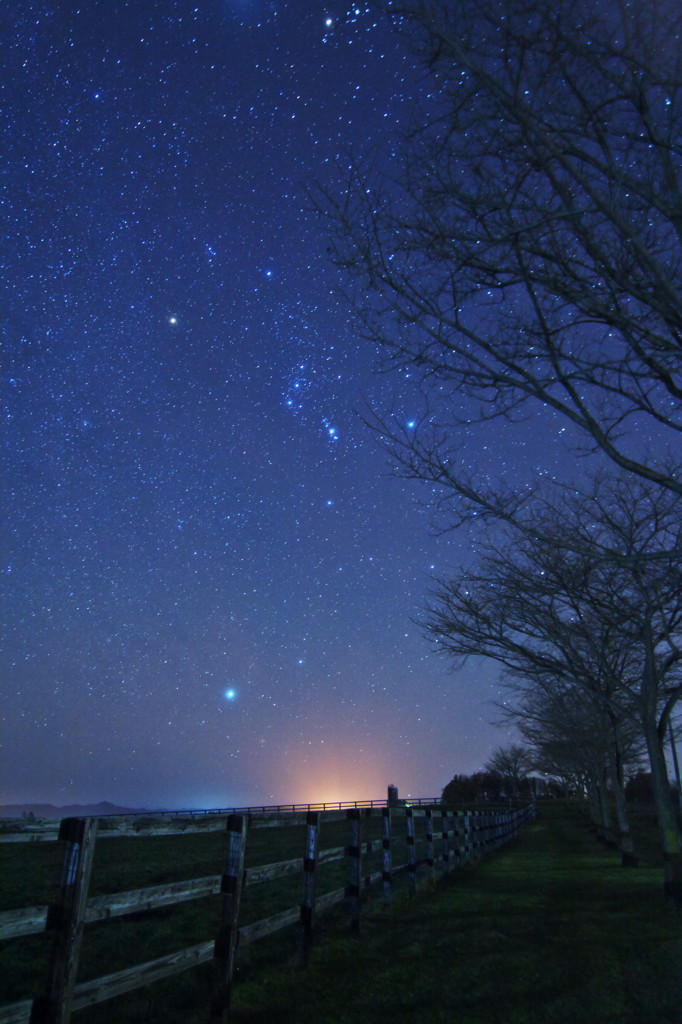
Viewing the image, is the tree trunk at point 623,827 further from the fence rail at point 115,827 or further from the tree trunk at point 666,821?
the fence rail at point 115,827

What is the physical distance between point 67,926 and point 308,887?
11.0ft

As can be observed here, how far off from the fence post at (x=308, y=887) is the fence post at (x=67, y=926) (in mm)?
2982

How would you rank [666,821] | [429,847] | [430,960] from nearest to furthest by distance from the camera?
[430,960] < [429,847] < [666,821]

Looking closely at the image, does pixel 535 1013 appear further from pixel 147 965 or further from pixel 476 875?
pixel 476 875

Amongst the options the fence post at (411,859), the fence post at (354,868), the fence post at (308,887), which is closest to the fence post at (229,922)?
the fence post at (308,887)

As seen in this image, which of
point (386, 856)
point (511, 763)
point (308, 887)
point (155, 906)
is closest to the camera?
point (155, 906)

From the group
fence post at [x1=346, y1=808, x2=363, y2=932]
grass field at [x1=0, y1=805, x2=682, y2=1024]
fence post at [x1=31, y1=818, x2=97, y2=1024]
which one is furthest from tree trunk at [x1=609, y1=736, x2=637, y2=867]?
fence post at [x1=31, y1=818, x2=97, y2=1024]

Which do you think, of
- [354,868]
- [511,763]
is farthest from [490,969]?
[511,763]

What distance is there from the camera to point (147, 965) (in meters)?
4.19

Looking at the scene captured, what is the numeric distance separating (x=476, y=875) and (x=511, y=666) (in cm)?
394

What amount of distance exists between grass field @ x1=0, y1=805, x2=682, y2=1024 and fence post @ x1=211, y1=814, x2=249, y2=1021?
142 millimetres

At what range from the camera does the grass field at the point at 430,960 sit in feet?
16.1

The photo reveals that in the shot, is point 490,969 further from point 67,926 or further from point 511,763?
point 511,763

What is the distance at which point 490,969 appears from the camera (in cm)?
609
